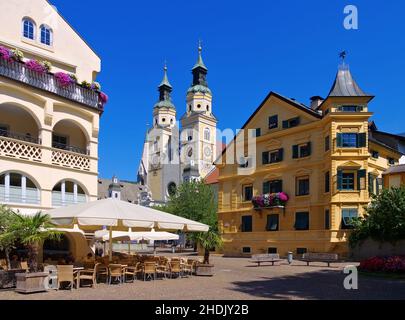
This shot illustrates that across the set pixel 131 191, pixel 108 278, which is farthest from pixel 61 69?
pixel 131 191

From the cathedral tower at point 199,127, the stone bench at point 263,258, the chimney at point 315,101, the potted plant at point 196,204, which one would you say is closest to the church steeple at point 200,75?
the cathedral tower at point 199,127

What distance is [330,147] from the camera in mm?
36062

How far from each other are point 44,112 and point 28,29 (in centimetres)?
432

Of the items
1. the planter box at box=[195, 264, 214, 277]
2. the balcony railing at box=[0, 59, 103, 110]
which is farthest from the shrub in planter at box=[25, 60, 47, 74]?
the planter box at box=[195, 264, 214, 277]

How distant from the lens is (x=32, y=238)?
14.4 metres

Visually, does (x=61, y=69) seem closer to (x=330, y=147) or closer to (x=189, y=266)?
(x=189, y=266)

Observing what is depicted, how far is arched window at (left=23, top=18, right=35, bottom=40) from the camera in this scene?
72.5ft

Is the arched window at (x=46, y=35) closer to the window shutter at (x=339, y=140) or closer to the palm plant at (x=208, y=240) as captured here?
the palm plant at (x=208, y=240)

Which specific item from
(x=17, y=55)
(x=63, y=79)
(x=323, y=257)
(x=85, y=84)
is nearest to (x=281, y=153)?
(x=323, y=257)

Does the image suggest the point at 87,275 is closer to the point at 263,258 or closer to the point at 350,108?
the point at 263,258

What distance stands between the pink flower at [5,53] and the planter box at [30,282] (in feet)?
32.7

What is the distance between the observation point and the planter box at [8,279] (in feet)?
49.2

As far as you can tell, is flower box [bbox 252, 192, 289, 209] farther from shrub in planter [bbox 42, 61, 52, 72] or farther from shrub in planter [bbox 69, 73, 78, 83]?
shrub in planter [bbox 42, 61, 52, 72]

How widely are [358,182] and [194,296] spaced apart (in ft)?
82.2
